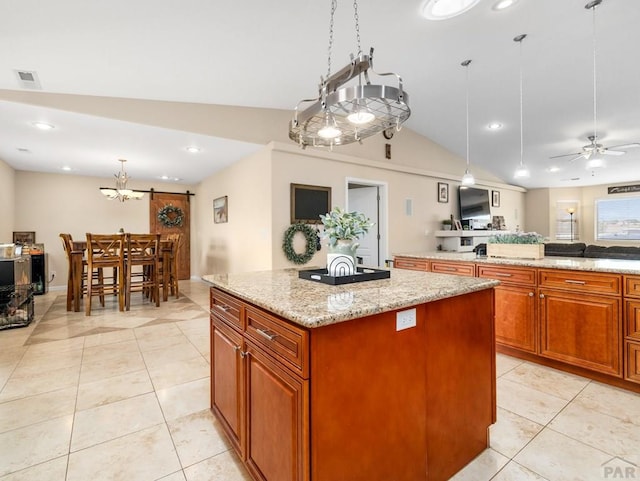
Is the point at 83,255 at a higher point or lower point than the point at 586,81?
lower

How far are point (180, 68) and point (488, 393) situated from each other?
11.8ft

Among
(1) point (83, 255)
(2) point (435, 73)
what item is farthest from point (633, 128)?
(1) point (83, 255)

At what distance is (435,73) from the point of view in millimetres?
3904

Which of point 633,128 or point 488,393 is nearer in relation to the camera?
point 488,393

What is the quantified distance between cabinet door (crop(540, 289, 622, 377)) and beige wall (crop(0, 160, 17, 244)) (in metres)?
7.33

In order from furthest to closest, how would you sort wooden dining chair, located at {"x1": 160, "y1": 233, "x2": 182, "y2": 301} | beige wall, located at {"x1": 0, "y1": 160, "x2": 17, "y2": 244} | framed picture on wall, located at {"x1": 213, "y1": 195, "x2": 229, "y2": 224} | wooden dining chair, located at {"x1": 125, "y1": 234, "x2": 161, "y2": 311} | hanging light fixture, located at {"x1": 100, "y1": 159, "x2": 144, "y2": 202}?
framed picture on wall, located at {"x1": 213, "y1": 195, "x2": 229, "y2": 224} < hanging light fixture, located at {"x1": 100, "y1": 159, "x2": 144, "y2": 202} < wooden dining chair, located at {"x1": 160, "y1": 233, "x2": 182, "y2": 301} < beige wall, located at {"x1": 0, "y1": 160, "x2": 17, "y2": 244} < wooden dining chair, located at {"x1": 125, "y1": 234, "x2": 161, "y2": 311}

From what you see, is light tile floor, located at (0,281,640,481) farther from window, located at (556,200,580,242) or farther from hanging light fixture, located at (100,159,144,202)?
window, located at (556,200,580,242)

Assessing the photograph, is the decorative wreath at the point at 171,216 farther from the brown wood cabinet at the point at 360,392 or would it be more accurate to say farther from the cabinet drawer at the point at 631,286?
the cabinet drawer at the point at 631,286

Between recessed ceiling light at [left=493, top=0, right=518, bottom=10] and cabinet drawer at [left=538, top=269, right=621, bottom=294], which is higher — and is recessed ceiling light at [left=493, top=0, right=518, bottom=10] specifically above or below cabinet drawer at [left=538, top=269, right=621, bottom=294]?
above

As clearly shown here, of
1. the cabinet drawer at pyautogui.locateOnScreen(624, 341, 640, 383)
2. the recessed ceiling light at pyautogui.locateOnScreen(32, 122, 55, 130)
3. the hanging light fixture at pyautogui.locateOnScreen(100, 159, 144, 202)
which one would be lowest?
the cabinet drawer at pyautogui.locateOnScreen(624, 341, 640, 383)

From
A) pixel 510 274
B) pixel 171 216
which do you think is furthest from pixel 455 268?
pixel 171 216

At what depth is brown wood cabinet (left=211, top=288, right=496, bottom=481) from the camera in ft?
3.42

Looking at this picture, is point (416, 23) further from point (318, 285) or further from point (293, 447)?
point (293, 447)

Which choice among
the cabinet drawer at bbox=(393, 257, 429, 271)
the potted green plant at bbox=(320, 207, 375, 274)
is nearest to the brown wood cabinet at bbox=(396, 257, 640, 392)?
the cabinet drawer at bbox=(393, 257, 429, 271)
